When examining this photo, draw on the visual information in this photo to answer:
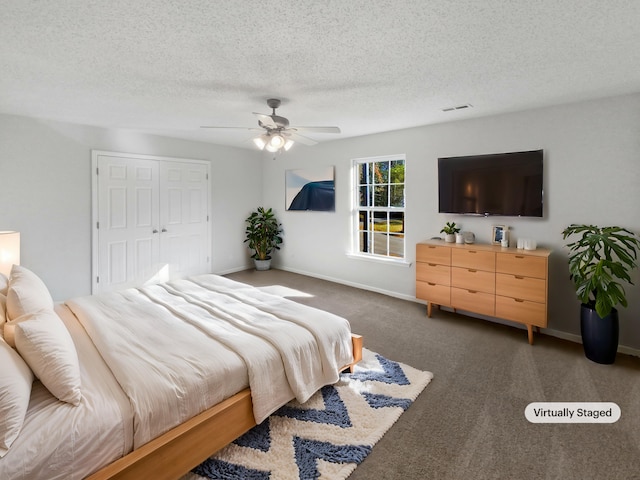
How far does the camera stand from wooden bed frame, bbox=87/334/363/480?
140 cm

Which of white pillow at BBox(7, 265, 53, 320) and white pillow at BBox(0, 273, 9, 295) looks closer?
white pillow at BBox(7, 265, 53, 320)

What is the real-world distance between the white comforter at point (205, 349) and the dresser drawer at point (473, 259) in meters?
1.84

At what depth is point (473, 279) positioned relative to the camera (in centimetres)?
358

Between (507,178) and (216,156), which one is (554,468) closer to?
(507,178)

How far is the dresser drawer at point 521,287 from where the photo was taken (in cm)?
313

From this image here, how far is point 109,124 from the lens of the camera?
427cm

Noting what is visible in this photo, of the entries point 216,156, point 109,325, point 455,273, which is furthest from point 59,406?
point 216,156

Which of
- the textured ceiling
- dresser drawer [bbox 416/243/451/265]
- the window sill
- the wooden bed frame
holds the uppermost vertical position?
the textured ceiling

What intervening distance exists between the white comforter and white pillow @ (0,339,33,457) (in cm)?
37

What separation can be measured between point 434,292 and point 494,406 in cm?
171

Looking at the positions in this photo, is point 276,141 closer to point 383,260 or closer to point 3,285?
point 3,285

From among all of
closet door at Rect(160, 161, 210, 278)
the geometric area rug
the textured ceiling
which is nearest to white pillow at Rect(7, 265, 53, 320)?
the geometric area rug

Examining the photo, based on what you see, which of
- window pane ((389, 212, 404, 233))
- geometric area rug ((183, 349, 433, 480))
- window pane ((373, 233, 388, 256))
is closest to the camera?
geometric area rug ((183, 349, 433, 480))

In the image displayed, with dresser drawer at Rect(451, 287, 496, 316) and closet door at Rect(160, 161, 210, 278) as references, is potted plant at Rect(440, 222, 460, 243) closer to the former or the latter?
dresser drawer at Rect(451, 287, 496, 316)
